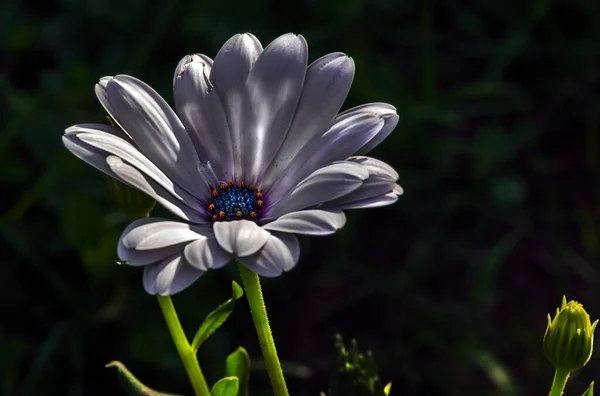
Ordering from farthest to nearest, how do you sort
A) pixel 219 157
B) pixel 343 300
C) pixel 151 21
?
1. pixel 151 21
2. pixel 343 300
3. pixel 219 157

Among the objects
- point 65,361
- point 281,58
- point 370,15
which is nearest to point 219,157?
point 281,58

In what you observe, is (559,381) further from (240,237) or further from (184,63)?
(184,63)

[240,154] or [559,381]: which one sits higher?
[240,154]

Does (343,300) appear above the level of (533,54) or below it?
below

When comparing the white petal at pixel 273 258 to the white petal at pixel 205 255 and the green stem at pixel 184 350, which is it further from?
the green stem at pixel 184 350

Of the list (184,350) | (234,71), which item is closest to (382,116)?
(234,71)

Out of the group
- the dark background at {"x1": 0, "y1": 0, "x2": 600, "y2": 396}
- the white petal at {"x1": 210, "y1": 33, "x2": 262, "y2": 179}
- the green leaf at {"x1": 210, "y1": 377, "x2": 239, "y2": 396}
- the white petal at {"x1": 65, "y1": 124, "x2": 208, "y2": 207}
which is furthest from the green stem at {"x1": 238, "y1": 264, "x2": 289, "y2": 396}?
the dark background at {"x1": 0, "y1": 0, "x2": 600, "y2": 396}

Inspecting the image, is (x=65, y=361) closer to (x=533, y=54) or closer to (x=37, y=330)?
(x=37, y=330)
